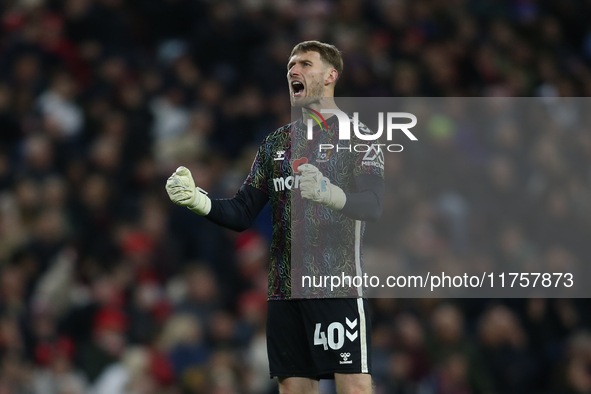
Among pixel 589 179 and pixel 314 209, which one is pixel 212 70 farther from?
pixel 314 209

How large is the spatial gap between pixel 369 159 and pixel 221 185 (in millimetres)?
4235

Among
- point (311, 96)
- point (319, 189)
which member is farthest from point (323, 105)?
point (319, 189)

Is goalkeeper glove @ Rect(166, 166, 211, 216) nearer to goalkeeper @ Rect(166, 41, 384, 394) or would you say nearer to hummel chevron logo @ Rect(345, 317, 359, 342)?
goalkeeper @ Rect(166, 41, 384, 394)

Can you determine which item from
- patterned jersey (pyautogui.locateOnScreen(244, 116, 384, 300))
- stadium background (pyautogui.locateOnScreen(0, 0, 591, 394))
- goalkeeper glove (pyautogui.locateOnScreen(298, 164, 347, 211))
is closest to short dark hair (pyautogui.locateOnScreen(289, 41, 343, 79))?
patterned jersey (pyautogui.locateOnScreen(244, 116, 384, 300))

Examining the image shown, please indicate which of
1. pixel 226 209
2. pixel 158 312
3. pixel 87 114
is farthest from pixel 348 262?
pixel 87 114

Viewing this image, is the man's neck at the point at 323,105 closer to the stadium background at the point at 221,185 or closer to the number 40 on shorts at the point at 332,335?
the number 40 on shorts at the point at 332,335

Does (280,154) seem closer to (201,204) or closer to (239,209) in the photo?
(239,209)

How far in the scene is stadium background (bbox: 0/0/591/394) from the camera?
7.36 metres

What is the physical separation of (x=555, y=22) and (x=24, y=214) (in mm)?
6825

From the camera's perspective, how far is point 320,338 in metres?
4.22

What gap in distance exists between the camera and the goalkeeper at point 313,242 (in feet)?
13.8

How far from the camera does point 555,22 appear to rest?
439 inches

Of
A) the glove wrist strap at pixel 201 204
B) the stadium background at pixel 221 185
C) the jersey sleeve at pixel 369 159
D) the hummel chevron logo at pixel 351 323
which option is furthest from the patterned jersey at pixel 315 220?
the stadium background at pixel 221 185

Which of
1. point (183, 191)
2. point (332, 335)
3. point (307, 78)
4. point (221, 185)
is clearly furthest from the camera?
point (221, 185)
